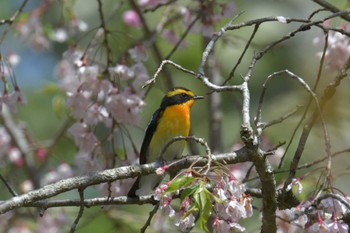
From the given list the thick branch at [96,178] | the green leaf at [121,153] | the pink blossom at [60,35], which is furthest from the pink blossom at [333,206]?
the pink blossom at [60,35]

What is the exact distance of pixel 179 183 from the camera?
2717 millimetres

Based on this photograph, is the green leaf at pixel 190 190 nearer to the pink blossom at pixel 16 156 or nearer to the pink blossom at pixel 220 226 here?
the pink blossom at pixel 220 226

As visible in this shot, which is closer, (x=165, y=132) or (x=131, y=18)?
(x=165, y=132)

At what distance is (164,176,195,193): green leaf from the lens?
8.90 ft

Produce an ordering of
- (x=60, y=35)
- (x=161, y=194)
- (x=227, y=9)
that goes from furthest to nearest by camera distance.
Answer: (x=60, y=35) → (x=227, y=9) → (x=161, y=194)

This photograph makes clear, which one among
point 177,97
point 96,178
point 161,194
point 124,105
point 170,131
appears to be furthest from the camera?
point 177,97

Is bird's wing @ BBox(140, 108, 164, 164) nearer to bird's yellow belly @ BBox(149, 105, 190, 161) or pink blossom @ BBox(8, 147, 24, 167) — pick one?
bird's yellow belly @ BBox(149, 105, 190, 161)

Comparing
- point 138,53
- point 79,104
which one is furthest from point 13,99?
point 138,53

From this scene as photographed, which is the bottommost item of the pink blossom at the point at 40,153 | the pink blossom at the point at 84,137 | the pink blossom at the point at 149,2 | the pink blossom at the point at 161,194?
the pink blossom at the point at 40,153

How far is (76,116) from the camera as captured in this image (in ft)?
15.9

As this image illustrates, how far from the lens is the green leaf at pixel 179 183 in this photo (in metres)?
2.71

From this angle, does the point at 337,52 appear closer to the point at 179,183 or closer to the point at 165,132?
the point at 165,132

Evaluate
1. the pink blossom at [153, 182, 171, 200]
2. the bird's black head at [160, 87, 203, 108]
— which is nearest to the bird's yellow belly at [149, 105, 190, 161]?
the bird's black head at [160, 87, 203, 108]

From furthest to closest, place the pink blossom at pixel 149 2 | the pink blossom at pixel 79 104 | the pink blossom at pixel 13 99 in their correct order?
the pink blossom at pixel 149 2 → the pink blossom at pixel 79 104 → the pink blossom at pixel 13 99
